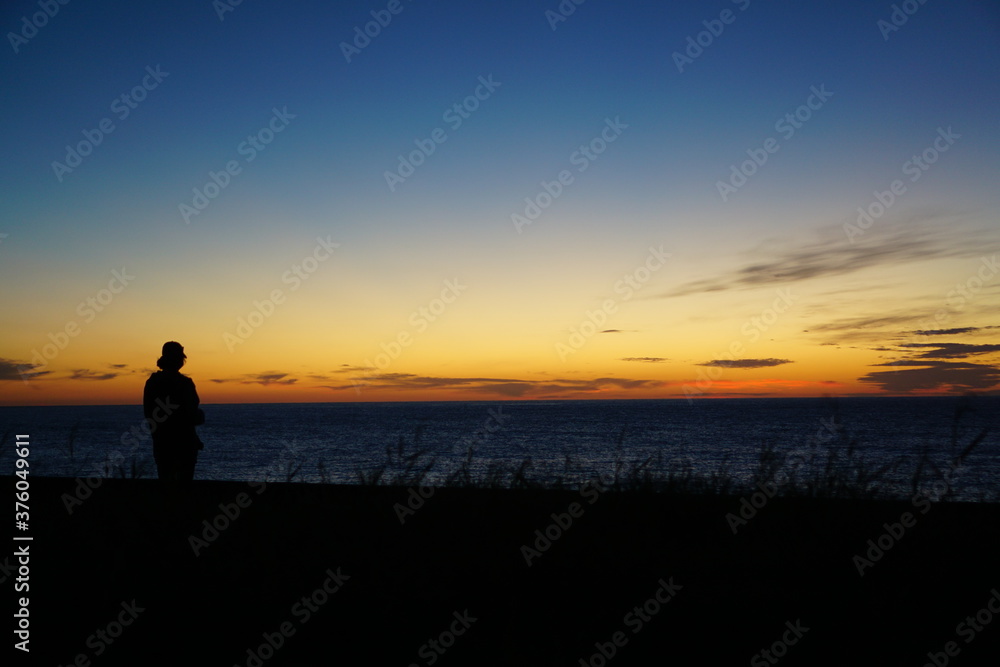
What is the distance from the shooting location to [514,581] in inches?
159

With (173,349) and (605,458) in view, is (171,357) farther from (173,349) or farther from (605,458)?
(605,458)

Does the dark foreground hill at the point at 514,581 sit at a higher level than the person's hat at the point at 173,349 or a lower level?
lower

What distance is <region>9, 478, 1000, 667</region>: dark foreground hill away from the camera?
3.19 metres

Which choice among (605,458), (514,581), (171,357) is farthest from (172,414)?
(605,458)

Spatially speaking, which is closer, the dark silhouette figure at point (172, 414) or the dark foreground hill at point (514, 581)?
the dark foreground hill at point (514, 581)

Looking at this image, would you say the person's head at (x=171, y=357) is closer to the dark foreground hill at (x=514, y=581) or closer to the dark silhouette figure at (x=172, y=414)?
the dark silhouette figure at (x=172, y=414)

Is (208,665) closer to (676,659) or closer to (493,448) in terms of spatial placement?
(676,659)

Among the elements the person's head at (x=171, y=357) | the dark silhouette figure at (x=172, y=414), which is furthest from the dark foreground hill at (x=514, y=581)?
the person's head at (x=171, y=357)

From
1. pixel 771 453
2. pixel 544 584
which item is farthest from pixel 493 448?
pixel 544 584

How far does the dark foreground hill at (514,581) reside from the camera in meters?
3.19

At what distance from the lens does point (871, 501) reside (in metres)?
5.73

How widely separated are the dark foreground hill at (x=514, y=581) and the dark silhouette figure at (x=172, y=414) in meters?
0.81

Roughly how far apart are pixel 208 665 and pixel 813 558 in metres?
3.54

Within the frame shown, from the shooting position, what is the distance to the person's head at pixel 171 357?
264 inches
